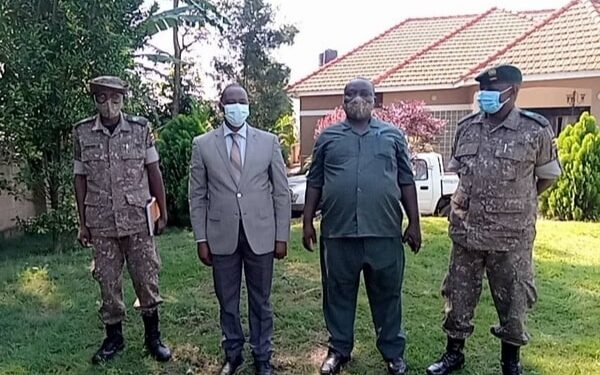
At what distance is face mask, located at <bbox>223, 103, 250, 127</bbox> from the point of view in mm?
3459

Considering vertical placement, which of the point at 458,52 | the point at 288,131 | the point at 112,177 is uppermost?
the point at 458,52

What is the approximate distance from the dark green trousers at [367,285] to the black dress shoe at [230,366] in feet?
1.93

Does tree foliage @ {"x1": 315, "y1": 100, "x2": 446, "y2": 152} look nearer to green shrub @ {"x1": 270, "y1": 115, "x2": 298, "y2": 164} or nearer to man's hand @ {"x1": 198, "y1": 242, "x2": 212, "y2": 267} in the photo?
green shrub @ {"x1": 270, "y1": 115, "x2": 298, "y2": 164}

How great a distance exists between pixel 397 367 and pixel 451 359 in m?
0.35

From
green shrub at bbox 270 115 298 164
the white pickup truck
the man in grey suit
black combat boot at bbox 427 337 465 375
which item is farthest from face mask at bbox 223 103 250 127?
green shrub at bbox 270 115 298 164

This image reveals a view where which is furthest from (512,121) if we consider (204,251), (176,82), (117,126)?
(176,82)

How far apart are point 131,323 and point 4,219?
5.03 meters

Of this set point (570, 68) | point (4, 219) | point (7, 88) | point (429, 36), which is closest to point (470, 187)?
point (7, 88)

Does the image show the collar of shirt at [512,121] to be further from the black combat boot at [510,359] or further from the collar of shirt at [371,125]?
the black combat boot at [510,359]

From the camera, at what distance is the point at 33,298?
5188 millimetres

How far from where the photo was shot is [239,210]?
3439 mm

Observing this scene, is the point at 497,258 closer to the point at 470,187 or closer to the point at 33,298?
the point at 470,187

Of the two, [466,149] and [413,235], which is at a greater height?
[466,149]

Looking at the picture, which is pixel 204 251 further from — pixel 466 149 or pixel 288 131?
pixel 288 131
